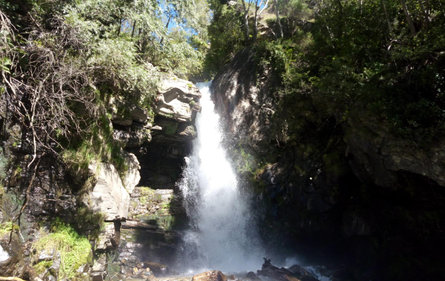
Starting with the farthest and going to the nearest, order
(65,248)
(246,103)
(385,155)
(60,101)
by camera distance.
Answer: (246,103) < (385,155) < (60,101) < (65,248)

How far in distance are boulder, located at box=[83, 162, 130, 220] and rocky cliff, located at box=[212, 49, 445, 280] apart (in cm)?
473

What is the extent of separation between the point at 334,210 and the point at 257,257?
2.98m

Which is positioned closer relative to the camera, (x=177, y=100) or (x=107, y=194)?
(x=107, y=194)

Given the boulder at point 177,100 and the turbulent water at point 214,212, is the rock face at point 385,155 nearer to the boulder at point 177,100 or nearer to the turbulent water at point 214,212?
the turbulent water at point 214,212

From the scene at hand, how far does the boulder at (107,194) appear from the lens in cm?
618

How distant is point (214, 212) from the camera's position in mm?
10531

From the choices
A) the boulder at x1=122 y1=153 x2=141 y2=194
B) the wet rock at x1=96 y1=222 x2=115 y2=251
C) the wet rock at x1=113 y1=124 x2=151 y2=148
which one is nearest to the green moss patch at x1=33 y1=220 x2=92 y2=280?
the wet rock at x1=96 y1=222 x2=115 y2=251

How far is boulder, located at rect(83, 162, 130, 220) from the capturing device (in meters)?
6.18

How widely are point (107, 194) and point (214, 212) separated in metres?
4.96

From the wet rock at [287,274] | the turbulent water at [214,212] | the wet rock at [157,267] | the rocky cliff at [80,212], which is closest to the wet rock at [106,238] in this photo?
the rocky cliff at [80,212]

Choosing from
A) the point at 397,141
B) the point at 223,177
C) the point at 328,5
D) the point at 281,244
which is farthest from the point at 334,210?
the point at 328,5

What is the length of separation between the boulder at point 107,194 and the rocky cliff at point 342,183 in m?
4.73

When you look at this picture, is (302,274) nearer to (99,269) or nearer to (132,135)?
(99,269)

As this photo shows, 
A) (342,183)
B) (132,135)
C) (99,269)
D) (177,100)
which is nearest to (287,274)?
(342,183)
